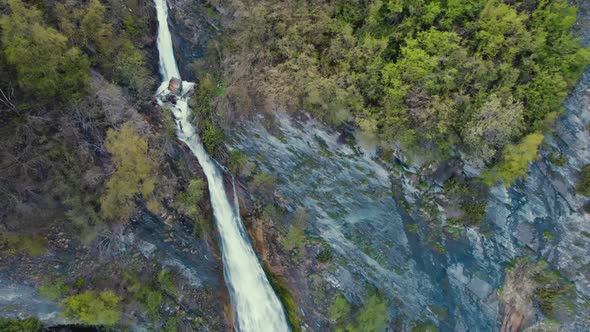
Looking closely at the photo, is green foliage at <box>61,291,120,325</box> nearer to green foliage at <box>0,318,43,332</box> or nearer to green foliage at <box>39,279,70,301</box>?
green foliage at <box>39,279,70,301</box>

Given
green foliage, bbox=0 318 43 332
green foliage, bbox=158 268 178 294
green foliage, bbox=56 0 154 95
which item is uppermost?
green foliage, bbox=56 0 154 95

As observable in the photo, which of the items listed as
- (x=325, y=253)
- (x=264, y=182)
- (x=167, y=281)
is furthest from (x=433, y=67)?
(x=167, y=281)

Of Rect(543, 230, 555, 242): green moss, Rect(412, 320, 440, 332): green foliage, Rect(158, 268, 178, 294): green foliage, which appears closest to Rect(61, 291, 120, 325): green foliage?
Rect(158, 268, 178, 294): green foliage

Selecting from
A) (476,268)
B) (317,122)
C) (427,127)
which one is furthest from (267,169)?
(476,268)

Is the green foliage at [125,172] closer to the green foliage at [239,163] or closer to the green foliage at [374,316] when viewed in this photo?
the green foliage at [239,163]

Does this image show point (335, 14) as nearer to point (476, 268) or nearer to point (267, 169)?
point (267, 169)

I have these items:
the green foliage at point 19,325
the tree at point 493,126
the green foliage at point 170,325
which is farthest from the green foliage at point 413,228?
the green foliage at point 19,325
